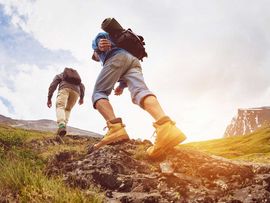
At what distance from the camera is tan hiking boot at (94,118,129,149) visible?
227 inches

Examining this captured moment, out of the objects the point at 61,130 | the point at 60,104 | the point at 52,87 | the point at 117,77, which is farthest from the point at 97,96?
the point at 52,87

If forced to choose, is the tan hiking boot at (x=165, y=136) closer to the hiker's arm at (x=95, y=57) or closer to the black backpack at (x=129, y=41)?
the black backpack at (x=129, y=41)

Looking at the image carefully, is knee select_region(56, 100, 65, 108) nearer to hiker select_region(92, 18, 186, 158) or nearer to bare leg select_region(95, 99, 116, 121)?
hiker select_region(92, 18, 186, 158)

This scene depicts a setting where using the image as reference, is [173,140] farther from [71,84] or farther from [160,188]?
[71,84]

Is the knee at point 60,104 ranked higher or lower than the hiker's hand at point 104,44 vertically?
Result: higher

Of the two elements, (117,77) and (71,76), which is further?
(71,76)

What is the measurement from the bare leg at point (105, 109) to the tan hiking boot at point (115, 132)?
0.10m

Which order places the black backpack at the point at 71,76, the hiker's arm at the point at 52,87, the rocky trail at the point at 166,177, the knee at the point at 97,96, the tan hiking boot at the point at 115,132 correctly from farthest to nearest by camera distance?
the black backpack at the point at 71,76 < the hiker's arm at the point at 52,87 < the knee at the point at 97,96 < the tan hiking boot at the point at 115,132 < the rocky trail at the point at 166,177

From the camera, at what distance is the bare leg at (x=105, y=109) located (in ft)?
19.1

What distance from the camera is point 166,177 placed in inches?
194

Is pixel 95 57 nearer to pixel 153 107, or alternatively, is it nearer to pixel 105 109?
pixel 105 109

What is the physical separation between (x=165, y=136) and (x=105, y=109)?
1.19 m

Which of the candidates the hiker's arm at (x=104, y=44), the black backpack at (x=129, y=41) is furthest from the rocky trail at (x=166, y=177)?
the black backpack at (x=129, y=41)

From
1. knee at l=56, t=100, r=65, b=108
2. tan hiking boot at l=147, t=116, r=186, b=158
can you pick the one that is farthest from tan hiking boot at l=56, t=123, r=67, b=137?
tan hiking boot at l=147, t=116, r=186, b=158
